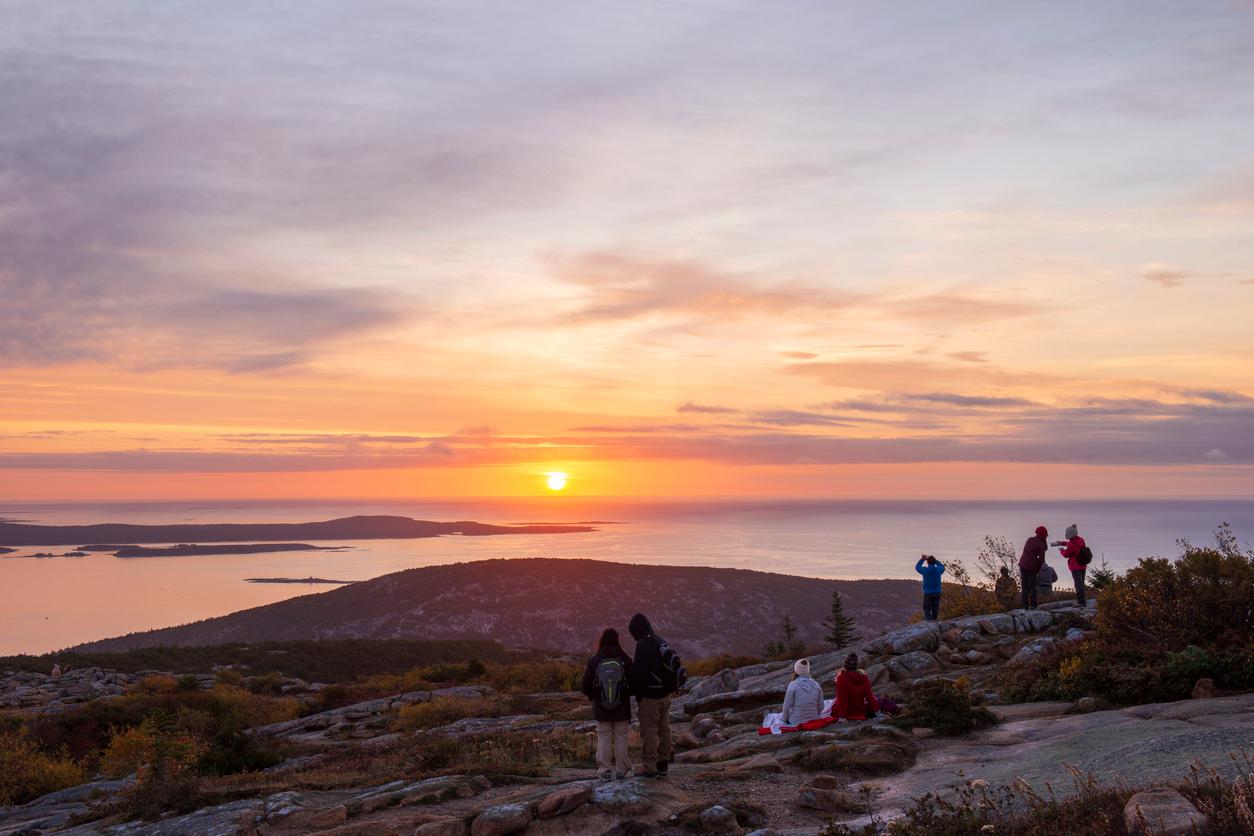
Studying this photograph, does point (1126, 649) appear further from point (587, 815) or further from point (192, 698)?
point (192, 698)

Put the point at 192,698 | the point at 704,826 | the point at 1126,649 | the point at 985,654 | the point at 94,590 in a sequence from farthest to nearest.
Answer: the point at 94,590
the point at 192,698
the point at 985,654
the point at 1126,649
the point at 704,826

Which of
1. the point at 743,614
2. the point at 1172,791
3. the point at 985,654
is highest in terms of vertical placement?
the point at 1172,791

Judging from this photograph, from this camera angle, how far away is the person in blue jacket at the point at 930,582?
25.6m

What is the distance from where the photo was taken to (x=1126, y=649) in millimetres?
16734

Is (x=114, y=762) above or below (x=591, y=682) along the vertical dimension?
below

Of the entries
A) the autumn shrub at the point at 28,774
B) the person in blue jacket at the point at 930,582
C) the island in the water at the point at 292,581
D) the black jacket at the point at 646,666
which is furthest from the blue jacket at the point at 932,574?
the island in the water at the point at 292,581

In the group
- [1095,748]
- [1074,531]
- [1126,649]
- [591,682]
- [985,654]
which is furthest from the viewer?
[1074,531]

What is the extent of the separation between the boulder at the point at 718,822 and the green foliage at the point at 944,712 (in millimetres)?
6055

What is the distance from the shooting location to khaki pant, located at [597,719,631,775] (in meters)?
13.4

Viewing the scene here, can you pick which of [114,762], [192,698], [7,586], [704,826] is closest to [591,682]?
[704,826]

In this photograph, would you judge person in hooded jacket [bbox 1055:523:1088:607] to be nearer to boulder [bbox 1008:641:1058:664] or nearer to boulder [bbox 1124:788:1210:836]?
boulder [bbox 1008:641:1058:664]

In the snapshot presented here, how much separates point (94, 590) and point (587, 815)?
566 feet

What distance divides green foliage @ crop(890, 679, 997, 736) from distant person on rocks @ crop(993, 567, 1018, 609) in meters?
13.9

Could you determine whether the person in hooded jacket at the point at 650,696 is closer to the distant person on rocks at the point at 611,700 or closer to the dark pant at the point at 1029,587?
the distant person on rocks at the point at 611,700
